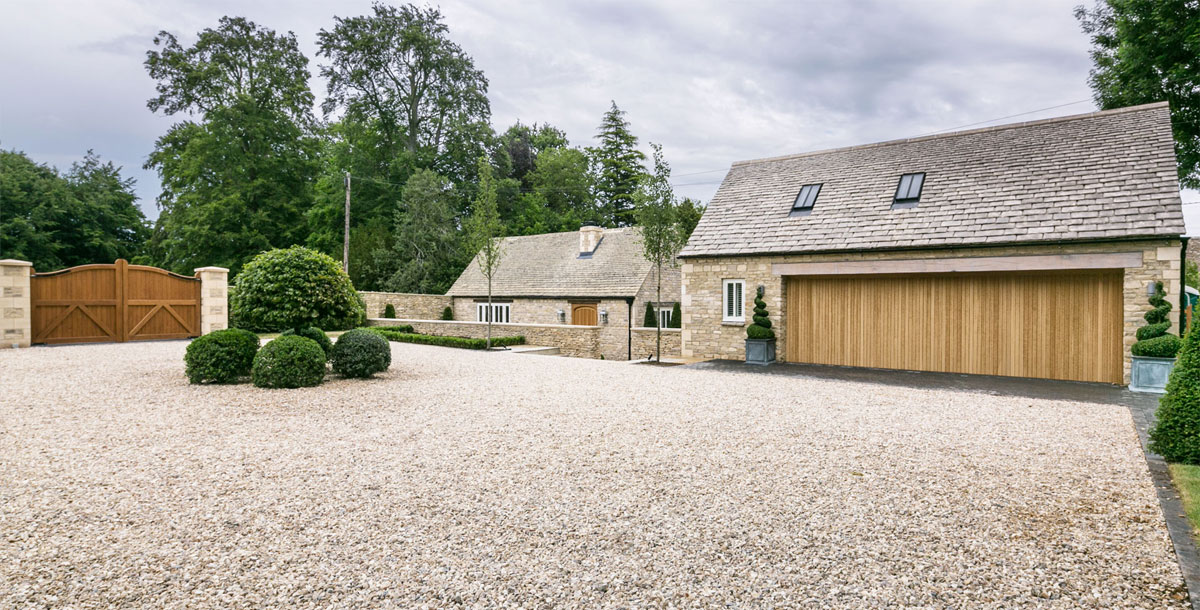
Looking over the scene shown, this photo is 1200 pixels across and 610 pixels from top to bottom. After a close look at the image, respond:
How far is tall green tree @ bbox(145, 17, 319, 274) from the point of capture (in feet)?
105

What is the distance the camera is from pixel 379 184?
38062 mm

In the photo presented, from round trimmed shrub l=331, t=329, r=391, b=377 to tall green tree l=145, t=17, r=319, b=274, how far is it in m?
24.8

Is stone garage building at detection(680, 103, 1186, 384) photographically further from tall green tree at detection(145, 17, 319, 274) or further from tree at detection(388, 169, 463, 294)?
tall green tree at detection(145, 17, 319, 274)

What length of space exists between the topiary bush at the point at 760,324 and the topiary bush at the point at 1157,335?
260 inches

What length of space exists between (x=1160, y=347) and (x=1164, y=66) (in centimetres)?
1837

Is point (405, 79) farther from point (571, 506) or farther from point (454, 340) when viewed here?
point (571, 506)

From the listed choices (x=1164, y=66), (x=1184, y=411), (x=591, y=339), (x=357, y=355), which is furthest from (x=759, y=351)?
(x=1164, y=66)

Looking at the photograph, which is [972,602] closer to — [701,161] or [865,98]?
[865,98]

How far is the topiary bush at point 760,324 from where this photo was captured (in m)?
14.8

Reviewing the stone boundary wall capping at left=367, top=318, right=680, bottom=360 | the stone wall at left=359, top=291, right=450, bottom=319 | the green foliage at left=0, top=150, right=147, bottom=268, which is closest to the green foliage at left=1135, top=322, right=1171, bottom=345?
the stone boundary wall capping at left=367, top=318, right=680, bottom=360

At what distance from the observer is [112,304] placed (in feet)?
58.6

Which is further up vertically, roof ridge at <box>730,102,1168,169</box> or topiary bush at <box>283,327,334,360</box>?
roof ridge at <box>730,102,1168,169</box>

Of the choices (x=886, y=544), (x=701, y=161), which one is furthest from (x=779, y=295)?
(x=701, y=161)

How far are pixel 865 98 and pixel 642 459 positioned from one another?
16.7 metres
